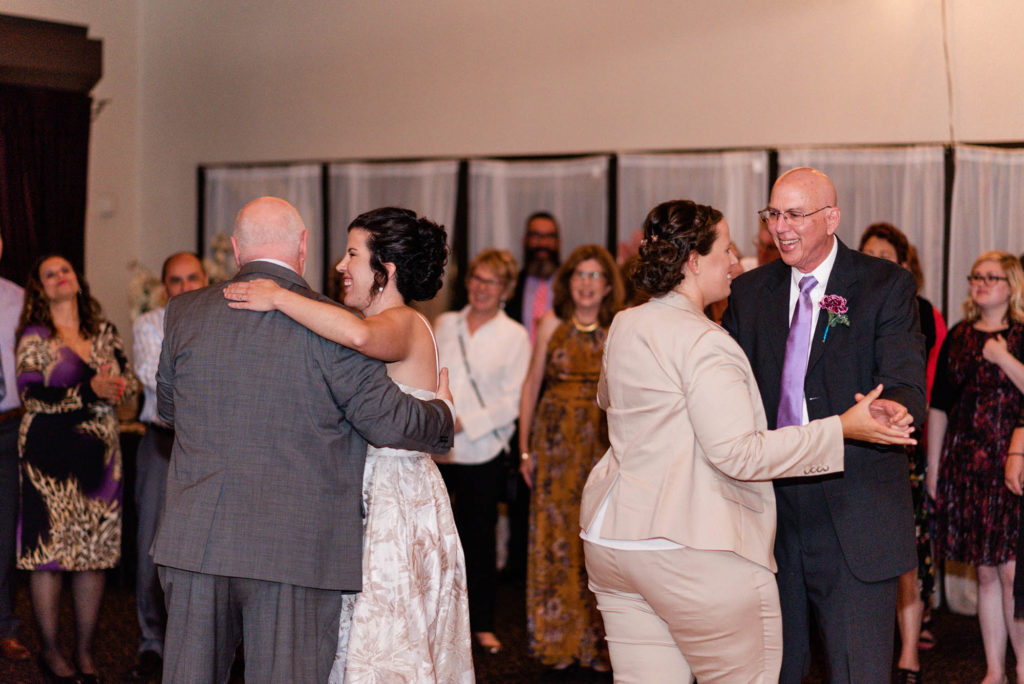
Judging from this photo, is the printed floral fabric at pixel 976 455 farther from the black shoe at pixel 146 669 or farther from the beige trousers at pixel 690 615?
the black shoe at pixel 146 669

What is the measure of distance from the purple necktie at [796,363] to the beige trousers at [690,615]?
509 mm

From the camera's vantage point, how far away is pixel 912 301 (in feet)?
9.96

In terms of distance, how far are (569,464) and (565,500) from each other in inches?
6.7

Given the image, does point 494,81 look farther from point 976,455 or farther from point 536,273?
point 976,455

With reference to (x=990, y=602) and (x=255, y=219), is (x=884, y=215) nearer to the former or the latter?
(x=990, y=602)

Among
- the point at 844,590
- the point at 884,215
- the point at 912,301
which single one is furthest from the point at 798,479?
the point at 884,215

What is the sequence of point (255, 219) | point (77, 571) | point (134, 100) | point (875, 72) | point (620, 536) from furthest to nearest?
point (134, 100)
point (875, 72)
point (77, 571)
point (255, 219)
point (620, 536)

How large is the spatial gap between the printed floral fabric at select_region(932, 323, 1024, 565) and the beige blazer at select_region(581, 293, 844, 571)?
2.47 metres

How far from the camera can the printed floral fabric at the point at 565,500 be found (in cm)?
496

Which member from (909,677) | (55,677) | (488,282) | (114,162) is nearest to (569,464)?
(488,282)

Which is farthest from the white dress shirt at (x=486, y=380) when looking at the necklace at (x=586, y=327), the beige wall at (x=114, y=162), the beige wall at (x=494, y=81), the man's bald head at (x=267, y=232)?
the beige wall at (x=114, y=162)

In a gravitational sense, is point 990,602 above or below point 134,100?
below

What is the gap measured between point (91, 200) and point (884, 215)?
19.7ft

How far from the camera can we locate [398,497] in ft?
10.2
